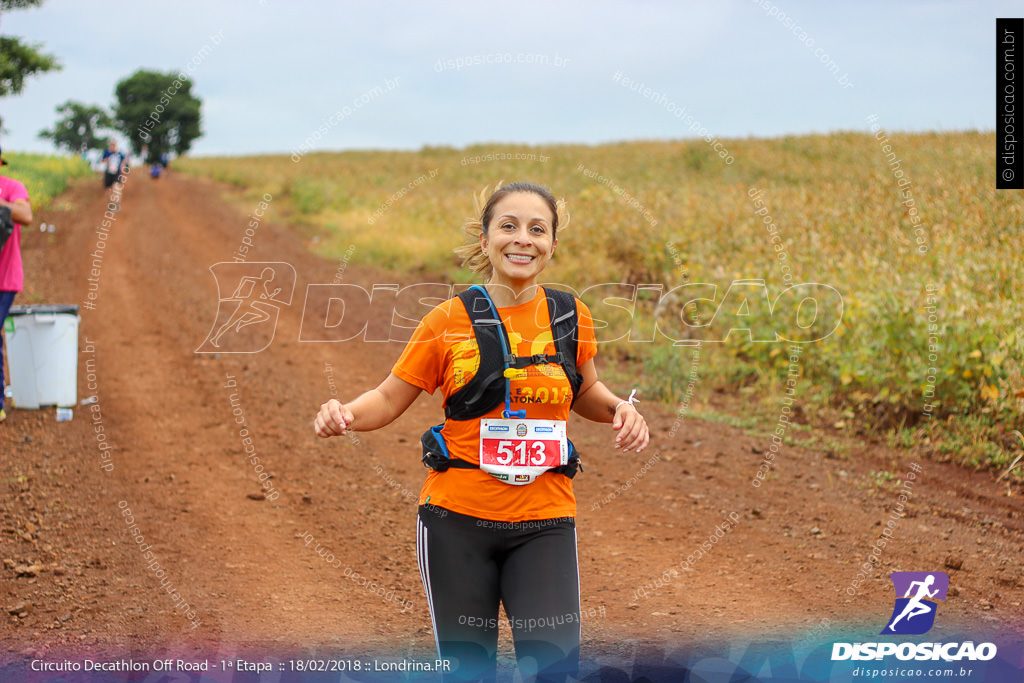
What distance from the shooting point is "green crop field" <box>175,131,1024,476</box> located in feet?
22.6

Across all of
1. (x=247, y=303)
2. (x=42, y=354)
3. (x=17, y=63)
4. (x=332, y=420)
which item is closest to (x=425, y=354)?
(x=332, y=420)

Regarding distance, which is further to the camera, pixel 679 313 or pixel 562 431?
pixel 679 313

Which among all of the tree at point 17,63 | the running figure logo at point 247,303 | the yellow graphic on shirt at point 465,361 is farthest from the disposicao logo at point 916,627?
the tree at point 17,63

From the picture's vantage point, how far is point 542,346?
2.49 meters

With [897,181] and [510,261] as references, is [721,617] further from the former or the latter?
[897,181]

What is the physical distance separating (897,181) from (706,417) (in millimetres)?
9598

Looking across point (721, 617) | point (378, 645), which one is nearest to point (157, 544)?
point (378, 645)

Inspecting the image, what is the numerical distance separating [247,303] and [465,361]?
37.2 ft

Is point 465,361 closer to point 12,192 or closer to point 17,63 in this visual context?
point 12,192

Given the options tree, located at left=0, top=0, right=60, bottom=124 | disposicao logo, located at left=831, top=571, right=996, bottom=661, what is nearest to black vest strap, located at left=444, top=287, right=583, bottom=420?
disposicao logo, located at left=831, top=571, right=996, bottom=661

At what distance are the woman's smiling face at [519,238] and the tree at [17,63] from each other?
60.6ft

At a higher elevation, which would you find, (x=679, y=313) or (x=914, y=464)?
(x=679, y=313)

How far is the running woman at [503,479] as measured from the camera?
2.40 metres

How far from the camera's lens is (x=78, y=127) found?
3994 cm
